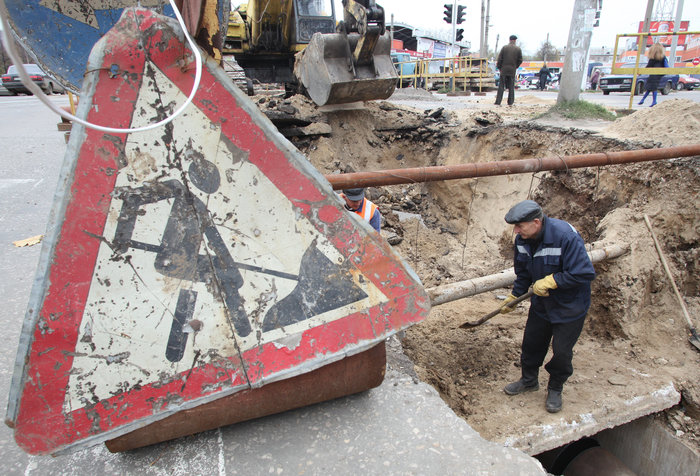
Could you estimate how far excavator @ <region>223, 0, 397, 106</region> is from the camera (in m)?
7.56

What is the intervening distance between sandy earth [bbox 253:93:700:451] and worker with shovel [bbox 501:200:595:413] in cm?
45

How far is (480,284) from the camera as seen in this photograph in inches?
134

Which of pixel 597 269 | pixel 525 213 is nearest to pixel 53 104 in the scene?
pixel 525 213

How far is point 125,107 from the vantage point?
1602 millimetres

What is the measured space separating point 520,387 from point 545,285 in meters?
1.14

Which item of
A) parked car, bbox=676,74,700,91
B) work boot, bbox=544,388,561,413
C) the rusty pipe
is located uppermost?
the rusty pipe

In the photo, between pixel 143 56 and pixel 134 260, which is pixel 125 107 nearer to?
pixel 143 56

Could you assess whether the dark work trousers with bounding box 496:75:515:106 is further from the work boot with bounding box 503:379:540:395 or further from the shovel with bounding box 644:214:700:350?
the work boot with bounding box 503:379:540:395

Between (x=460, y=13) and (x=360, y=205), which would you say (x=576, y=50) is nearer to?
(x=360, y=205)

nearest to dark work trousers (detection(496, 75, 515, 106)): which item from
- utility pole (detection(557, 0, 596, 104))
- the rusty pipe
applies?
utility pole (detection(557, 0, 596, 104))

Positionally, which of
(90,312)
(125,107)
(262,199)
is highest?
(125,107)

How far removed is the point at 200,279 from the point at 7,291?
8.62ft

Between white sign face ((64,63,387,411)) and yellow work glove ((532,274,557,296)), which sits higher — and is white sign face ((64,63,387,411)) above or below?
above

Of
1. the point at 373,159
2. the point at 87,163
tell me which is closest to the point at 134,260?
the point at 87,163
